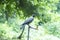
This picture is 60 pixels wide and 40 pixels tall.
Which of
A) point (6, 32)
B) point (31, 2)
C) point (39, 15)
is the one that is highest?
point (31, 2)

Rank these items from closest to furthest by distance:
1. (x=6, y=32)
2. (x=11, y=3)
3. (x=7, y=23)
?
1. (x=11, y=3)
2. (x=6, y=32)
3. (x=7, y=23)

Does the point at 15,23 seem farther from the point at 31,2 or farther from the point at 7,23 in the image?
the point at 31,2

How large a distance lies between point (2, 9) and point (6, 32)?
6.05 feet

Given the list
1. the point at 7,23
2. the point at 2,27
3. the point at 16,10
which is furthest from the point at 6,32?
the point at 16,10

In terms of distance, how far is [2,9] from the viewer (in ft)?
24.4

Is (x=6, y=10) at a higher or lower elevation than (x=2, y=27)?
higher

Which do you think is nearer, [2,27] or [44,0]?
[44,0]

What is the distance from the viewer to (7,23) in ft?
33.4

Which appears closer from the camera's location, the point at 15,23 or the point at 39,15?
the point at 39,15

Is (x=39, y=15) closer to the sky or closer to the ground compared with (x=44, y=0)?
closer to the ground

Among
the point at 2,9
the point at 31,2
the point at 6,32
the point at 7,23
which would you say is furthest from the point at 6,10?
the point at 7,23

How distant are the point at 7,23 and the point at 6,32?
1.15m

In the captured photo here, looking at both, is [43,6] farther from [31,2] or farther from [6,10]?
[6,10]

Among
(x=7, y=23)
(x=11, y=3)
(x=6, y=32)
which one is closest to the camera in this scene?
(x=11, y=3)
